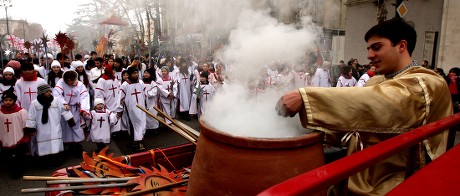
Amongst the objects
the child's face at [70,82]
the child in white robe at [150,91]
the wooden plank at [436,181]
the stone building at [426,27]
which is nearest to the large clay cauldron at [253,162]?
the wooden plank at [436,181]

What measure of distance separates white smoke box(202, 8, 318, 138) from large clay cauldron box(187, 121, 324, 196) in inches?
10.2

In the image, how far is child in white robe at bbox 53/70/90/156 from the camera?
6.04m

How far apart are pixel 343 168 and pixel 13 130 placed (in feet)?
18.6

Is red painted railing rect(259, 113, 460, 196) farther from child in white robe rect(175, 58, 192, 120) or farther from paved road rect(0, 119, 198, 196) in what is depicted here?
child in white robe rect(175, 58, 192, 120)

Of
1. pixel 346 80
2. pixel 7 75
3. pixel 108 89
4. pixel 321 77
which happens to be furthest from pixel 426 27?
pixel 7 75

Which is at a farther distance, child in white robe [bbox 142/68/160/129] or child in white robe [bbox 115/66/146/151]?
child in white robe [bbox 142/68/160/129]

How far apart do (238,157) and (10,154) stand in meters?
6.00

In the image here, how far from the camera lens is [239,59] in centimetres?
258

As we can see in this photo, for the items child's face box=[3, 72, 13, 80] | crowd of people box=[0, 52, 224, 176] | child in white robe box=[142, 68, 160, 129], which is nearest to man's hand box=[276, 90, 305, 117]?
crowd of people box=[0, 52, 224, 176]

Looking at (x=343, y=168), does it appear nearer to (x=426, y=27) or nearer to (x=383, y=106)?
(x=383, y=106)

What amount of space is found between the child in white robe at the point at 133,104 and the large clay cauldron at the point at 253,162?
16.9 ft

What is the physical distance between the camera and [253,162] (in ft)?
5.07

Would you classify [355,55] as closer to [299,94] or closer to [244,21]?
[244,21]

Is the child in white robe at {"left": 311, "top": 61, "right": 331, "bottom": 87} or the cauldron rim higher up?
the cauldron rim
